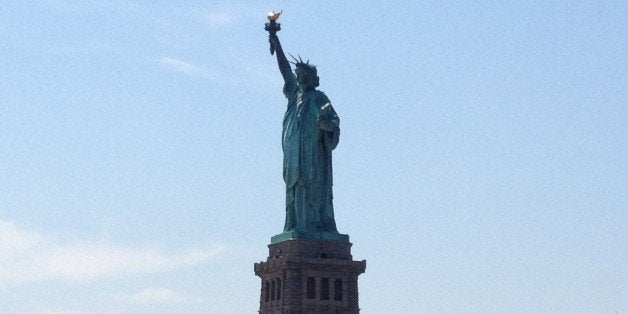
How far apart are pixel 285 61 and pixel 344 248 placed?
12.0 m

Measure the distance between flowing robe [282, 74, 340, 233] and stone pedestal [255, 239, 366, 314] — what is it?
48.1 inches

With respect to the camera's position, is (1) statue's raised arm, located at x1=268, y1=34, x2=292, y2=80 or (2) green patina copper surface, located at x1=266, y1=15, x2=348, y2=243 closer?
(2) green patina copper surface, located at x1=266, y1=15, x2=348, y2=243

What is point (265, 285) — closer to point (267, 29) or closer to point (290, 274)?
point (290, 274)

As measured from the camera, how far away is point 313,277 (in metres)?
71.2

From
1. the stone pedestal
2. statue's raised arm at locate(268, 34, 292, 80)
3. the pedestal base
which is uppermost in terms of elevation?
statue's raised arm at locate(268, 34, 292, 80)

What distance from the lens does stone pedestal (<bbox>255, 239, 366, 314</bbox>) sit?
7076 cm

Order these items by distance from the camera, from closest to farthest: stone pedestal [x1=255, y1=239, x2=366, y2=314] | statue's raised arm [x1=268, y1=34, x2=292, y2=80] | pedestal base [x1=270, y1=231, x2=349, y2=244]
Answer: stone pedestal [x1=255, y1=239, x2=366, y2=314] < pedestal base [x1=270, y1=231, x2=349, y2=244] < statue's raised arm [x1=268, y1=34, x2=292, y2=80]

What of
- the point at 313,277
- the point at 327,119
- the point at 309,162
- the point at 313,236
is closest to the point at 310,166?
the point at 309,162

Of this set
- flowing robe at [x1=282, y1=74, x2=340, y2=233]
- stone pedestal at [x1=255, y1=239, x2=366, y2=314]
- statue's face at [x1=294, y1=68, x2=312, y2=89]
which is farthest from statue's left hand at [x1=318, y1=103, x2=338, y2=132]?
stone pedestal at [x1=255, y1=239, x2=366, y2=314]

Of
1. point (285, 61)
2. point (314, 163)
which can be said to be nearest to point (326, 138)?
point (314, 163)

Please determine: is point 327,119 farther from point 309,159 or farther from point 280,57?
point 280,57

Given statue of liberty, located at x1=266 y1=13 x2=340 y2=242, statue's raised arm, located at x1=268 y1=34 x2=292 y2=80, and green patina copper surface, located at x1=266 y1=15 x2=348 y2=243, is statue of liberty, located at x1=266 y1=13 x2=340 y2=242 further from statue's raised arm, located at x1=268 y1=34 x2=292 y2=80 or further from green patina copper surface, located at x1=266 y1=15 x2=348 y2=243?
statue's raised arm, located at x1=268 y1=34 x2=292 y2=80

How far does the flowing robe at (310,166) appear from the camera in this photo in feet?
238

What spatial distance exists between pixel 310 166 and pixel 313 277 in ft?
20.5
